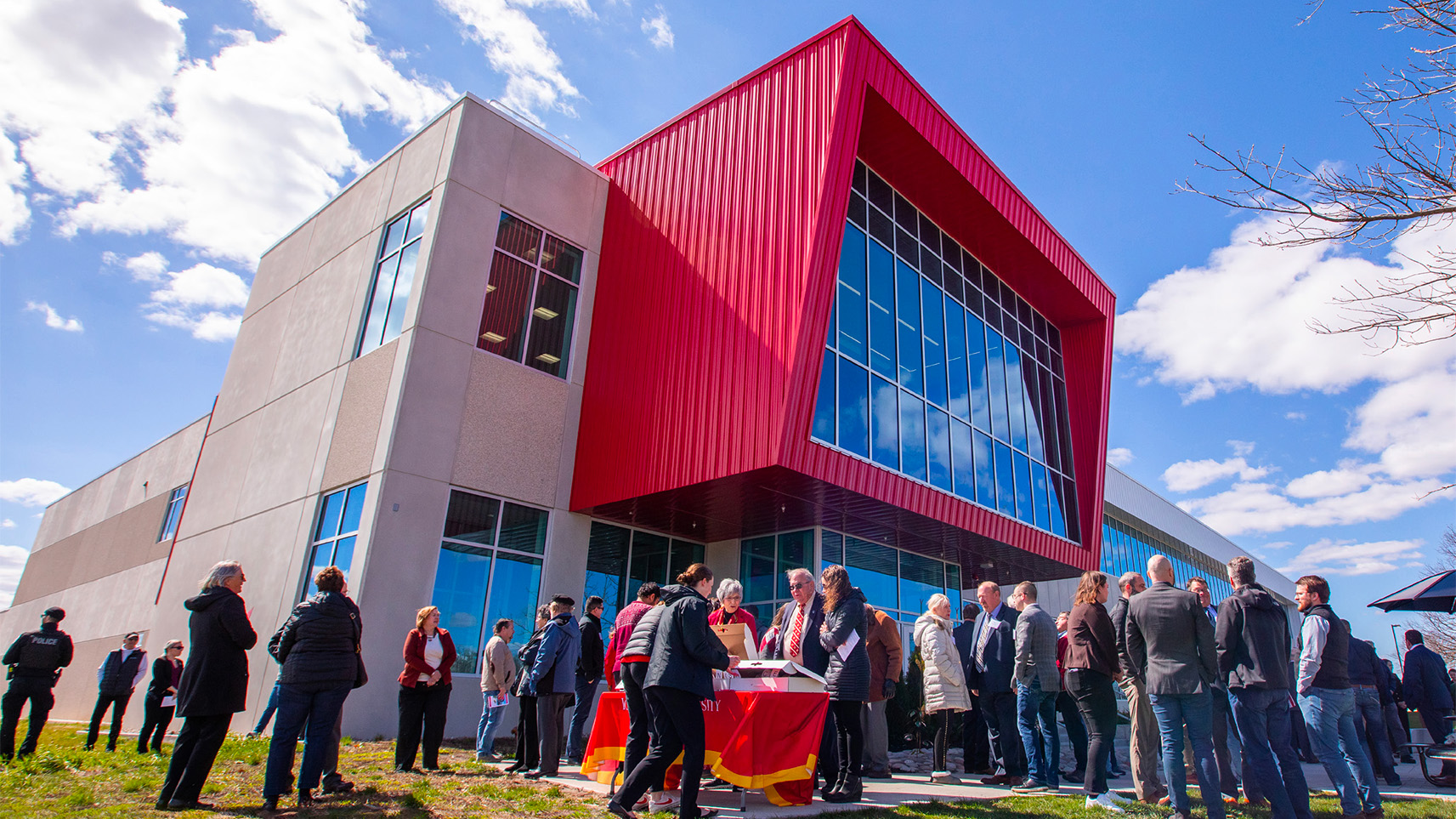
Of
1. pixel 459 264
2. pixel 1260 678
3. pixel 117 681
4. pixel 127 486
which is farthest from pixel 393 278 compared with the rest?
pixel 127 486

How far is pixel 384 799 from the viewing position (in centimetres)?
594

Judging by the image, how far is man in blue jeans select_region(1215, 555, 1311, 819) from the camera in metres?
5.44

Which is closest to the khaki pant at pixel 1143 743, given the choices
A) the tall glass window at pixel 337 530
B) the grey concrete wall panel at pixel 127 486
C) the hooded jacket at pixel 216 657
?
the hooded jacket at pixel 216 657

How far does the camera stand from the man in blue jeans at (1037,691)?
7.14 m

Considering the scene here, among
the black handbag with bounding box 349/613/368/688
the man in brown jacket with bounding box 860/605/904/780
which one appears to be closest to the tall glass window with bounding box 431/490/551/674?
the black handbag with bounding box 349/613/368/688

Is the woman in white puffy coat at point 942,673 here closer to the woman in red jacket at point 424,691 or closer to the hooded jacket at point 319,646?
the woman in red jacket at point 424,691

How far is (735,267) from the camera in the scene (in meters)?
13.1

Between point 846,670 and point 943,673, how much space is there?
195 centimetres

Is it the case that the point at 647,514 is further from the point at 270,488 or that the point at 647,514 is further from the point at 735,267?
the point at 270,488

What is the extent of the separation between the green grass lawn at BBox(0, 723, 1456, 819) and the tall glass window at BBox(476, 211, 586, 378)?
7.96m

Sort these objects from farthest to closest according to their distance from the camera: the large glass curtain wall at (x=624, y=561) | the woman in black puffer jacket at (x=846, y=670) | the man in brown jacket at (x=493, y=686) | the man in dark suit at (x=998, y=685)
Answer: the large glass curtain wall at (x=624, y=561) → the man in brown jacket at (x=493, y=686) → the man in dark suit at (x=998, y=685) → the woman in black puffer jacket at (x=846, y=670)

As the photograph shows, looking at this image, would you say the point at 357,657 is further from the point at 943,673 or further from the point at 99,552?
the point at 99,552

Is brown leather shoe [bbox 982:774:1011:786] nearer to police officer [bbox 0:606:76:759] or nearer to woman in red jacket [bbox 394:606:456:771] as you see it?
woman in red jacket [bbox 394:606:456:771]

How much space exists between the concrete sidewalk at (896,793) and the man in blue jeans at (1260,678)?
67.0 inches
